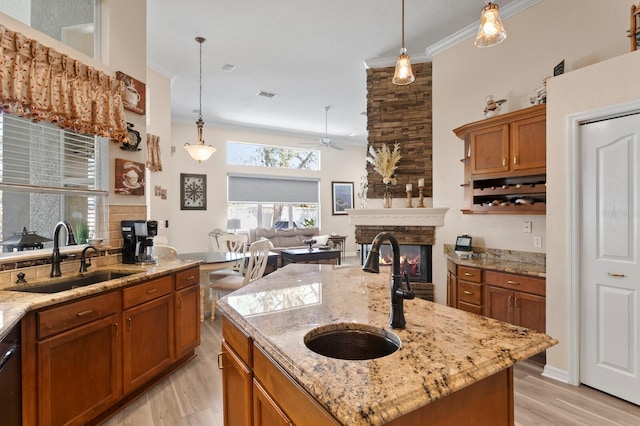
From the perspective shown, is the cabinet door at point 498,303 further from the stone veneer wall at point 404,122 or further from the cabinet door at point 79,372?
the cabinet door at point 79,372

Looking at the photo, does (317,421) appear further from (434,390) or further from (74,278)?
(74,278)

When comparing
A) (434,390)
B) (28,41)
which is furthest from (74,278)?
(434,390)

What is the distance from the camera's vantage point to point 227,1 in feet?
10.9

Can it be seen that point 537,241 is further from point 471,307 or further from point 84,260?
point 84,260

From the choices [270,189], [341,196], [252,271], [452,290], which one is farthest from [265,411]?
[341,196]

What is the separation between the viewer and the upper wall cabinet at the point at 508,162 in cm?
298

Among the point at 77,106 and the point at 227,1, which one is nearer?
the point at 77,106

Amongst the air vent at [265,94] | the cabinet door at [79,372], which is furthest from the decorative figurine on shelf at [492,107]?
the cabinet door at [79,372]

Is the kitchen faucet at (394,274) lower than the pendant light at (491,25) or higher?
lower

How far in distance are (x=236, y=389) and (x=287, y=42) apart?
401cm

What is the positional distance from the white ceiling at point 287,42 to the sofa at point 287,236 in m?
2.95

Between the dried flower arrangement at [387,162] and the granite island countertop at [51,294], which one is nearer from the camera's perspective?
the granite island countertop at [51,294]

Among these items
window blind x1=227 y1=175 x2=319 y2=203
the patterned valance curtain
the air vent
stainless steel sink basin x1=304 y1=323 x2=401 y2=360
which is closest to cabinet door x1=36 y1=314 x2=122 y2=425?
the patterned valance curtain

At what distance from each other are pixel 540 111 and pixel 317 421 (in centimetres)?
322
